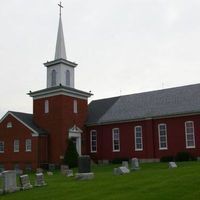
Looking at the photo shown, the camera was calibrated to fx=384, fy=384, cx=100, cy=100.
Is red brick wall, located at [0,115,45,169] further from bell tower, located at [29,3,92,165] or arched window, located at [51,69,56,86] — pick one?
arched window, located at [51,69,56,86]

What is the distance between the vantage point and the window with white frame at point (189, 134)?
36.4 meters

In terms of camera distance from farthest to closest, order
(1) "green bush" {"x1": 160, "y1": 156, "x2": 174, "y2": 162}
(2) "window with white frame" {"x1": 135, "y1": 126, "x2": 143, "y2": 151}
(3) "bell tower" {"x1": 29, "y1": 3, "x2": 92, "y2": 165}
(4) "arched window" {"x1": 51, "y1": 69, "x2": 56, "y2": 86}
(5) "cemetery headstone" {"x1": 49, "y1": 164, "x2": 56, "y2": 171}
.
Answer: (4) "arched window" {"x1": 51, "y1": 69, "x2": 56, "y2": 86} < (3) "bell tower" {"x1": 29, "y1": 3, "x2": 92, "y2": 165} < (2) "window with white frame" {"x1": 135, "y1": 126, "x2": 143, "y2": 151} < (5) "cemetery headstone" {"x1": 49, "y1": 164, "x2": 56, "y2": 171} < (1) "green bush" {"x1": 160, "y1": 156, "x2": 174, "y2": 162}

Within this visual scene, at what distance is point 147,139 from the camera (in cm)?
3894

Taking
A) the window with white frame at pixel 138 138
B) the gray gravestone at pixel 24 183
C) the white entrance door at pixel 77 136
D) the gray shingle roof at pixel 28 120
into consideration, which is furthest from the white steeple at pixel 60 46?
the gray gravestone at pixel 24 183

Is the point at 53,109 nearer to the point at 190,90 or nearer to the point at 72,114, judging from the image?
the point at 72,114

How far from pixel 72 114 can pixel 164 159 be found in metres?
11.4

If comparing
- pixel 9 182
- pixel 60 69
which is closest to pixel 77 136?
pixel 60 69

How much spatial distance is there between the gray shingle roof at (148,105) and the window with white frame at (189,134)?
1246mm

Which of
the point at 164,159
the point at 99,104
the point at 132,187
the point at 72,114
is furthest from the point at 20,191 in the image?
the point at 99,104

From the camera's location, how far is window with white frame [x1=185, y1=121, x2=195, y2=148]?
36438mm

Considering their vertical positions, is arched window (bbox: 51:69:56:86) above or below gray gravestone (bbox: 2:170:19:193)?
above

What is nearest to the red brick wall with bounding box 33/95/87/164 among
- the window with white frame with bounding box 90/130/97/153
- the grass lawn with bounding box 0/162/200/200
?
the window with white frame with bounding box 90/130/97/153

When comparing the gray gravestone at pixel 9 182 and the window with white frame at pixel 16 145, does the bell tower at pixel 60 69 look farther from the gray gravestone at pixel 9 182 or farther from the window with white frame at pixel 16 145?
the gray gravestone at pixel 9 182

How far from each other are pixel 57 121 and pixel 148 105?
9.81m
